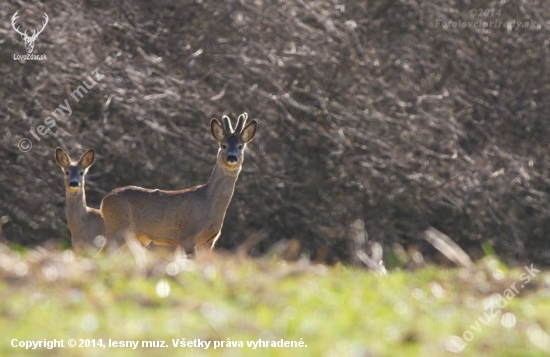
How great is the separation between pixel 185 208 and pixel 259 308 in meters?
4.97

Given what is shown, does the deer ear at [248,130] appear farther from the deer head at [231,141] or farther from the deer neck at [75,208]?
the deer neck at [75,208]

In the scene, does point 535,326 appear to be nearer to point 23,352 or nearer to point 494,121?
point 23,352

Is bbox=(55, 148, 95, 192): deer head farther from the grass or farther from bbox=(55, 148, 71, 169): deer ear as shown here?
the grass

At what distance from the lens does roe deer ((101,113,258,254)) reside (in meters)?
9.84

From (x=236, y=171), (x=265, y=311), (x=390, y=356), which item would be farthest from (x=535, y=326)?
(x=236, y=171)

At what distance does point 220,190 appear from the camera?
390 inches

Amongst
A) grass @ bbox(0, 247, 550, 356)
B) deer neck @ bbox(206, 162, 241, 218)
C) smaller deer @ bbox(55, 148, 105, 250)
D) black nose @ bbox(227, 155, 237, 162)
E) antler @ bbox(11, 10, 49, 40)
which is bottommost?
smaller deer @ bbox(55, 148, 105, 250)

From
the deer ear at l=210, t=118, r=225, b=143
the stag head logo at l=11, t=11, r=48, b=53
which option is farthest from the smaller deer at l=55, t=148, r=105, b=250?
the stag head logo at l=11, t=11, r=48, b=53

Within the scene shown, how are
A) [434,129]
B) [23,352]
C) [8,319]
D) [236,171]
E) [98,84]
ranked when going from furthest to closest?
1. [434,129]
2. [98,84]
3. [236,171]
4. [8,319]
5. [23,352]

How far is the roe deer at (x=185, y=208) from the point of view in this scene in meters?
9.84

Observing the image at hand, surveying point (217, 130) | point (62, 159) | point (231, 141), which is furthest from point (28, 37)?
point (231, 141)

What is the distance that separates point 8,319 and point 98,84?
29.8 feet

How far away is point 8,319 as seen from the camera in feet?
15.4

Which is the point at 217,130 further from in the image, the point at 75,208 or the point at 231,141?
the point at 75,208
